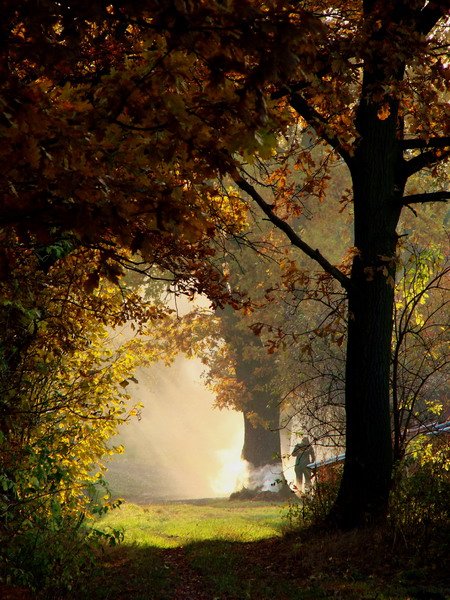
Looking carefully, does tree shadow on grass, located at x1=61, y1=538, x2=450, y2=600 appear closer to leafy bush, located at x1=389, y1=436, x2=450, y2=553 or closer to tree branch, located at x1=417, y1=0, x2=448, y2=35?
leafy bush, located at x1=389, y1=436, x2=450, y2=553

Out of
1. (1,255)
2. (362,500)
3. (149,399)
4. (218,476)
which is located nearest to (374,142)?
(362,500)

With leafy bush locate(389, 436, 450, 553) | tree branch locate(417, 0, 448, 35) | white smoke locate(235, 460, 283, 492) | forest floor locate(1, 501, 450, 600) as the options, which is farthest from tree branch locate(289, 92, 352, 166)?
white smoke locate(235, 460, 283, 492)

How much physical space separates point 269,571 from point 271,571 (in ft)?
0.08

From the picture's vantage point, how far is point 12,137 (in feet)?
9.55

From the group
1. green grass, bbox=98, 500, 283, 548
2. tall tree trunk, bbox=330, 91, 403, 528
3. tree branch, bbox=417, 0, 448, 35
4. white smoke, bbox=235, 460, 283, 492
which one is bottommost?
green grass, bbox=98, 500, 283, 548

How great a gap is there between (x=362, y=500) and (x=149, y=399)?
52423mm

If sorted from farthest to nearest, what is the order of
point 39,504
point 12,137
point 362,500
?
point 362,500
point 39,504
point 12,137

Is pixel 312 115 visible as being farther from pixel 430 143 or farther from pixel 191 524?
pixel 191 524

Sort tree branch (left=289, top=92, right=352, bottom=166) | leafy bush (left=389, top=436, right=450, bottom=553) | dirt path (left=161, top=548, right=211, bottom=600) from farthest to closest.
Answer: tree branch (left=289, top=92, right=352, bottom=166) < leafy bush (left=389, top=436, right=450, bottom=553) < dirt path (left=161, top=548, right=211, bottom=600)

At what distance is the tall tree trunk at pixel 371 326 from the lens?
749 centimetres

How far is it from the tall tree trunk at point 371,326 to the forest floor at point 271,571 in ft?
2.02

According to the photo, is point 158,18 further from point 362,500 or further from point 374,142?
point 362,500

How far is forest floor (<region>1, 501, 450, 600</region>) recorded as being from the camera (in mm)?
5531

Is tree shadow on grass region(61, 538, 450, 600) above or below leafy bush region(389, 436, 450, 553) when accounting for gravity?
below
